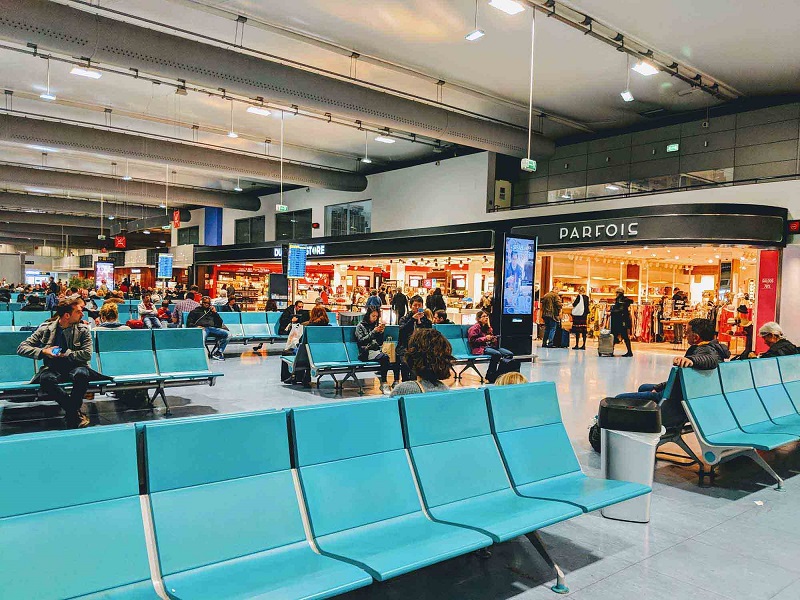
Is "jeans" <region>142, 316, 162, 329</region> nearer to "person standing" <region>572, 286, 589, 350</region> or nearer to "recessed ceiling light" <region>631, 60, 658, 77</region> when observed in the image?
"recessed ceiling light" <region>631, 60, 658, 77</region>

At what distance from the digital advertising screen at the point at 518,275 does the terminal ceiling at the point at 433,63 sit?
3.67 metres

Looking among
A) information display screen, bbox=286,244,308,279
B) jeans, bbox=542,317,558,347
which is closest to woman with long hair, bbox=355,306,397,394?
information display screen, bbox=286,244,308,279

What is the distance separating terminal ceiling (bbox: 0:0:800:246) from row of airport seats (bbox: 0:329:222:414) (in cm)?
482

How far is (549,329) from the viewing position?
16438 mm

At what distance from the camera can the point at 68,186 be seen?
74.0ft

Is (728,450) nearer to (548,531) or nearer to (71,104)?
(548,531)

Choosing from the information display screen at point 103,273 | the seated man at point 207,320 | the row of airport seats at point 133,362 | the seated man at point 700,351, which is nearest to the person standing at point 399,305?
the seated man at point 207,320

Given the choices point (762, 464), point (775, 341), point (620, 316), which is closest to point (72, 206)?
point (620, 316)

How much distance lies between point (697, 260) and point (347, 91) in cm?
1354

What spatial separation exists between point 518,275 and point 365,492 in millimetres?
9571

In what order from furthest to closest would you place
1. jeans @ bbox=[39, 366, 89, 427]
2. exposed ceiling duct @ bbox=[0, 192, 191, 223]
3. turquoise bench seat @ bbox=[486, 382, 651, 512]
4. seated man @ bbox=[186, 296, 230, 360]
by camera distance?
exposed ceiling duct @ bbox=[0, 192, 191, 223], seated man @ bbox=[186, 296, 230, 360], jeans @ bbox=[39, 366, 89, 427], turquoise bench seat @ bbox=[486, 382, 651, 512]

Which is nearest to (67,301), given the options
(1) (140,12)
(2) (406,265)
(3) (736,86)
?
(1) (140,12)

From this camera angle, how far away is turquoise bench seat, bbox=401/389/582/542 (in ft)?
9.71

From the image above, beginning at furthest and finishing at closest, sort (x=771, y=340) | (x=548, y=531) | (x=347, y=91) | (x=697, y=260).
Answer: (x=697, y=260)
(x=347, y=91)
(x=771, y=340)
(x=548, y=531)
